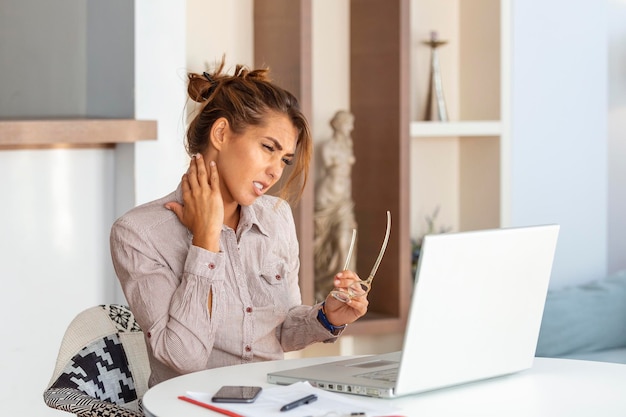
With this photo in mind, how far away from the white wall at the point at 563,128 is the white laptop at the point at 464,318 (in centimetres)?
242

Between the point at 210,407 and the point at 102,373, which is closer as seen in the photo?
the point at 210,407

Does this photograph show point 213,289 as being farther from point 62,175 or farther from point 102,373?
point 62,175

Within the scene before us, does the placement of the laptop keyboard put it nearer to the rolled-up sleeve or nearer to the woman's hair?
the rolled-up sleeve

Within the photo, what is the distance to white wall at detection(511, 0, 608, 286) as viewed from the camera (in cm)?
408

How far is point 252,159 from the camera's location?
2.07 m

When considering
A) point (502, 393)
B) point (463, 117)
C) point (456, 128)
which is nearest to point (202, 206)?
point (502, 393)

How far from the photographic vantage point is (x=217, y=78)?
7.14 feet

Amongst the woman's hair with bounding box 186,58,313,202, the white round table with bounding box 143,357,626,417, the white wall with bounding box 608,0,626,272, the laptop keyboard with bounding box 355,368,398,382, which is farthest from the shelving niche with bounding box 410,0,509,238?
the laptop keyboard with bounding box 355,368,398,382

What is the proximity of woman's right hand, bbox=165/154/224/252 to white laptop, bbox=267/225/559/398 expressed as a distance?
0.35 metres

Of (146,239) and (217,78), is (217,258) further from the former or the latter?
(217,78)

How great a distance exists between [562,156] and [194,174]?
2.48 metres

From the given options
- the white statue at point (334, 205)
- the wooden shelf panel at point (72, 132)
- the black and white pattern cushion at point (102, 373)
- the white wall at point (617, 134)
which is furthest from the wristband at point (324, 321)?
the white wall at point (617, 134)

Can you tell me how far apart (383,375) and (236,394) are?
25cm

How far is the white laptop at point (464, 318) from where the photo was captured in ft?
4.97
